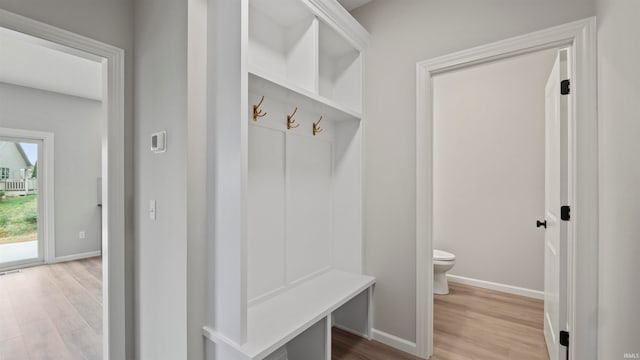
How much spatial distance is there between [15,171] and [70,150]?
0.77 meters

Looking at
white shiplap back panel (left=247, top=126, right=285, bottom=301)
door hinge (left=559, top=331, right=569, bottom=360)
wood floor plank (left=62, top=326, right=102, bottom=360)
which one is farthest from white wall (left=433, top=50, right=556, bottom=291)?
wood floor plank (left=62, top=326, right=102, bottom=360)

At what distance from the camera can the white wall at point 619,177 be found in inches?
37.3

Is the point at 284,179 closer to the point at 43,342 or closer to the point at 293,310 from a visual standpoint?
the point at 293,310

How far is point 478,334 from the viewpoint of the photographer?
7.38 ft

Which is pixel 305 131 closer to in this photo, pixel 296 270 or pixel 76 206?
pixel 296 270

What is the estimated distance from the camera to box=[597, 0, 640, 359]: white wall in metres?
0.95

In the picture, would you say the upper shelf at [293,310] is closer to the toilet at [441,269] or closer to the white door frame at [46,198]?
the toilet at [441,269]

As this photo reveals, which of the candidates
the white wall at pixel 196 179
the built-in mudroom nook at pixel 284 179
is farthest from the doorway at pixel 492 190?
the white wall at pixel 196 179

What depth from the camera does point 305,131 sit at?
2115mm

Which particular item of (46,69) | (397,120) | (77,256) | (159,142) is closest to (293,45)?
(397,120)

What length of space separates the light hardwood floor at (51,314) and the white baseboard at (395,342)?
2099 millimetres

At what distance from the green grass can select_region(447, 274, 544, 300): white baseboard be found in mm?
6226

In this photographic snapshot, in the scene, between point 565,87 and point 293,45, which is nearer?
point 565,87

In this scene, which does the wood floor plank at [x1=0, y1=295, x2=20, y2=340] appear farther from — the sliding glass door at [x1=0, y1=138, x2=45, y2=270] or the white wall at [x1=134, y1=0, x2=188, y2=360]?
the sliding glass door at [x1=0, y1=138, x2=45, y2=270]
